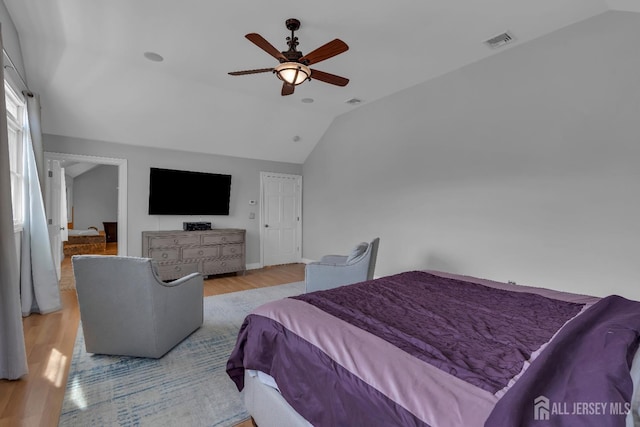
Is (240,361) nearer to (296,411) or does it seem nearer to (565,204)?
(296,411)

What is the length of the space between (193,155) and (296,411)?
5.08 m

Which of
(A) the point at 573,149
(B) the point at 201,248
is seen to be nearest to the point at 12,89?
(B) the point at 201,248

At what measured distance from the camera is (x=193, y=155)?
18.0 feet

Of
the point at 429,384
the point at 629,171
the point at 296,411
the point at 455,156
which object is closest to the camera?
the point at 429,384

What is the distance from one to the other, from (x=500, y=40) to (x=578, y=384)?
3475 mm

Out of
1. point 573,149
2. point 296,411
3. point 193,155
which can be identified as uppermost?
point 193,155

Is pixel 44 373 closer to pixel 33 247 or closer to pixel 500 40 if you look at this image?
pixel 33 247

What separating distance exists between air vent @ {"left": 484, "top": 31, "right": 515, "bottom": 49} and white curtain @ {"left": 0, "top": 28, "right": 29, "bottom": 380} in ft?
14.2

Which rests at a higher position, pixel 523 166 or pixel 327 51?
pixel 327 51

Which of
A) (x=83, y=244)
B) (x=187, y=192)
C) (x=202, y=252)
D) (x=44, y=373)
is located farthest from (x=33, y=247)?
(x=83, y=244)

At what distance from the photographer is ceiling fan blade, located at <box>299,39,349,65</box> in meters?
2.36

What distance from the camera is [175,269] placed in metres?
4.90

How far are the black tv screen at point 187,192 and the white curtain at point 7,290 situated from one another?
2946 mm

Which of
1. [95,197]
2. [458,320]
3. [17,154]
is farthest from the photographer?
[95,197]
